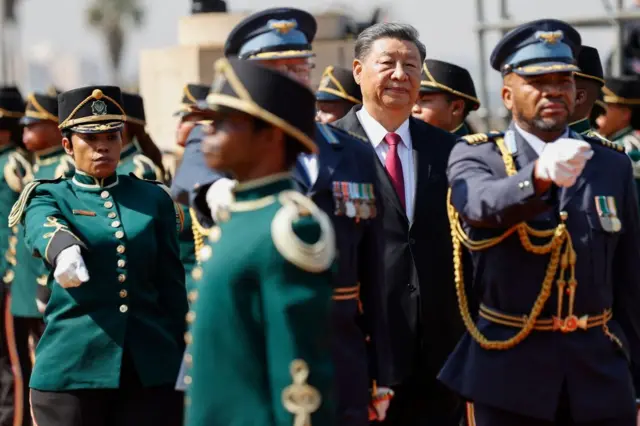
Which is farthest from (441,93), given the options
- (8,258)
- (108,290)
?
(8,258)

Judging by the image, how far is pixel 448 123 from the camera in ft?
27.3

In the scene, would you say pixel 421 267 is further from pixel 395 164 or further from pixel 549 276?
pixel 549 276

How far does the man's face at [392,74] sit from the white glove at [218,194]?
1.37m

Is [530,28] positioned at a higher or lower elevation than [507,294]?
higher

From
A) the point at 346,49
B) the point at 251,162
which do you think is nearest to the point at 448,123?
the point at 251,162

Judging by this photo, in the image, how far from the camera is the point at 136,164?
30.2 feet

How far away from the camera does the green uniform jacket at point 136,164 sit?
9027 millimetres

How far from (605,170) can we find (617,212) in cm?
17

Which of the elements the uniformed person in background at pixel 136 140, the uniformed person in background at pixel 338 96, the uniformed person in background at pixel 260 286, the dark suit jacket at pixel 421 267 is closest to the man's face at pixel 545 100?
the dark suit jacket at pixel 421 267

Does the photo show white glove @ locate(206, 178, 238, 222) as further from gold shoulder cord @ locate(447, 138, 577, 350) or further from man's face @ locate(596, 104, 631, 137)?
man's face @ locate(596, 104, 631, 137)

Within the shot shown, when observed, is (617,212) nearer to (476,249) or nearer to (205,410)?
(476,249)

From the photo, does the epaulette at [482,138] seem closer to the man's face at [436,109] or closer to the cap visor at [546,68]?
the cap visor at [546,68]

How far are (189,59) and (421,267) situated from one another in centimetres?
760

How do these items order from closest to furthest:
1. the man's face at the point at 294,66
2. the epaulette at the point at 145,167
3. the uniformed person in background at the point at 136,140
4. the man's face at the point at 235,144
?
the man's face at the point at 235,144 → the man's face at the point at 294,66 → the epaulette at the point at 145,167 → the uniformed person in background at the point at 136,140
